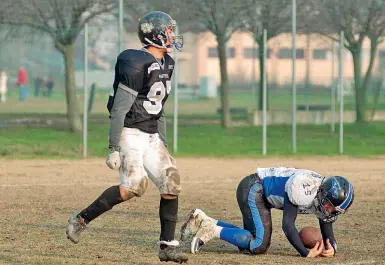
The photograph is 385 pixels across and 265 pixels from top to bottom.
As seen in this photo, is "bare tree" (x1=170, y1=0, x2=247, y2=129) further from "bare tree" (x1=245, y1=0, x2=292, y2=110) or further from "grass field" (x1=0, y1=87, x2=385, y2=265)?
"grass field" (x1=0, y1=87, x2=385, y2=265)

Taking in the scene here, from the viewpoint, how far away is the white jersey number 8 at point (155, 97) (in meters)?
8.32

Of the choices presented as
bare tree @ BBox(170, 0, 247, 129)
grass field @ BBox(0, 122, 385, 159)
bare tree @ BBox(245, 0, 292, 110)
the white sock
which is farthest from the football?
bare tree @ BBox(245, 0, 292, 110)

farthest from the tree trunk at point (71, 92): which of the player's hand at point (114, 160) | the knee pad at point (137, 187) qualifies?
the player's hand at point (114, 160)

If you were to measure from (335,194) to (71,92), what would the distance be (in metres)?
16.2

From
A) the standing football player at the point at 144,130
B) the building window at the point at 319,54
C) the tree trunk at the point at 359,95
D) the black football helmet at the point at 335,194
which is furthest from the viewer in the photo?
the building window at the point at 319,54

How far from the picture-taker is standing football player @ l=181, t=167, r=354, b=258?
8.55 m

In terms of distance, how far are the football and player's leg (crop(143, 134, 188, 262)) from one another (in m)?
1.42

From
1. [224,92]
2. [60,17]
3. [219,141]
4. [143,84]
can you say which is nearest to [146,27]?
[143,84]

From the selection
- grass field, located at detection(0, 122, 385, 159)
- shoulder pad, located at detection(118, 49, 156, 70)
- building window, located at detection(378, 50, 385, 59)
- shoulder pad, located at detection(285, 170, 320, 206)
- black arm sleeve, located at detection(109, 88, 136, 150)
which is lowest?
grass field, located at detection(0, 122, 385, 159)

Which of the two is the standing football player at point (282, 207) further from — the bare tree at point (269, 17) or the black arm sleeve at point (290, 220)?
the bare tree at point (269, 17)

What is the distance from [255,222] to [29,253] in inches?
84.4

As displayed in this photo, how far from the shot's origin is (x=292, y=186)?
856cm

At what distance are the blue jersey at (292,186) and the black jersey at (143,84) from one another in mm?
1260

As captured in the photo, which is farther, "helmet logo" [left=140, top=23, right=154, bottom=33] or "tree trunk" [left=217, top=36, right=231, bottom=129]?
"tree trunk" [left=217, top=36, right=231, bottom=129]
